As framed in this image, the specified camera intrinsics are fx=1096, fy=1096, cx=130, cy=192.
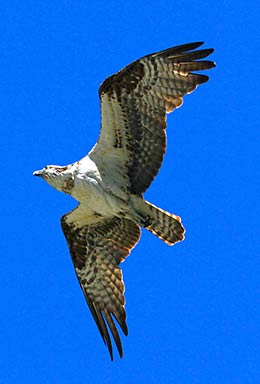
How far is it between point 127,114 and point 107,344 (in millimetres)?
3404

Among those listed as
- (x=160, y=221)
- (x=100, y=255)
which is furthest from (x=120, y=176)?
(x=100, y=255)

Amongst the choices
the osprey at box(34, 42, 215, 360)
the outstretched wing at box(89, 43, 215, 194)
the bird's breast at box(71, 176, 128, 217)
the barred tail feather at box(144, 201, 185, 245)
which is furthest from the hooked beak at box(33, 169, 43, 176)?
the barred tail feather at box(144, 201, 185, 245)

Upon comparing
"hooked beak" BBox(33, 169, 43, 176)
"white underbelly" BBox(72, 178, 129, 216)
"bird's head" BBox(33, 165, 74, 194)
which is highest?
"hooked beak" BBox(33, 169, 43, 176)

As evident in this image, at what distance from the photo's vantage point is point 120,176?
15391 mm

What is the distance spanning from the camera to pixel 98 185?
50.1ft

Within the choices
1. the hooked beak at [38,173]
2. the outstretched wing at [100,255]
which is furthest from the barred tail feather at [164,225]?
the hooked beak at [38,173]

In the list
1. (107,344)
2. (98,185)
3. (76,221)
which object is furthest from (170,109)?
(107,344)

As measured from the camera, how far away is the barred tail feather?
1521 centimetres

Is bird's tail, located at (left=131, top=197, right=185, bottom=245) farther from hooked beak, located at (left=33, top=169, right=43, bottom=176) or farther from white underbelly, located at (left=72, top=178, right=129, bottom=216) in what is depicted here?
hooked beak, located at (left=33, top=169, right=43, bottom=176)

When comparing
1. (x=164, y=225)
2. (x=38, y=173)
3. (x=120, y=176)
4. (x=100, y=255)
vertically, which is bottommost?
(x=164, y=225)

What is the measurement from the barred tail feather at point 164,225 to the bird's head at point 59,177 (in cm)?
111

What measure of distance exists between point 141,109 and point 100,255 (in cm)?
269

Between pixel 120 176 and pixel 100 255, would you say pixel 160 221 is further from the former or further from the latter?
pixel 100 255

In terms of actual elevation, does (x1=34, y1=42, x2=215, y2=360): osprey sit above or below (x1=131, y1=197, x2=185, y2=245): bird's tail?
above
